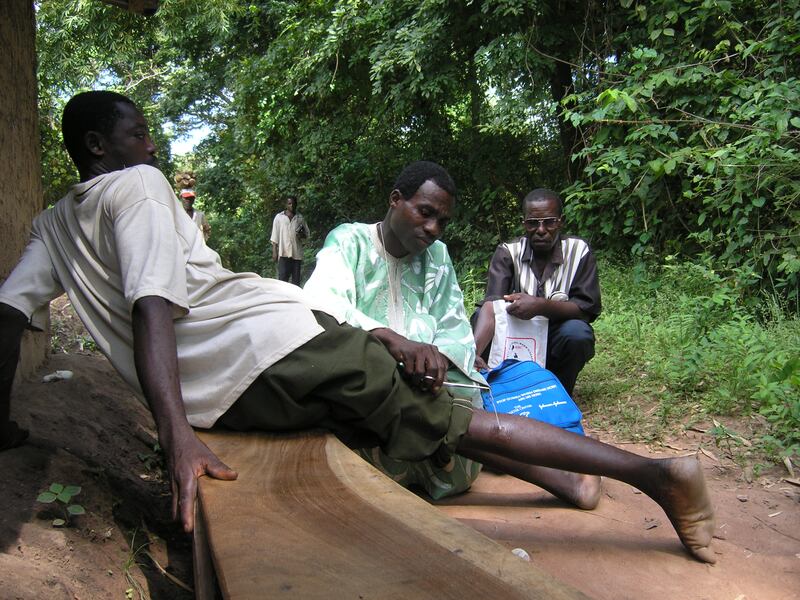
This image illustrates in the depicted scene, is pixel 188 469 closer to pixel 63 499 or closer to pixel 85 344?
pixel 63 499

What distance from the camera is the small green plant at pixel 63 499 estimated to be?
208cm

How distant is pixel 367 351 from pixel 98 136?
1.12 m

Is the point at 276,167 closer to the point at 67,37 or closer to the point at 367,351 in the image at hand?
the point at 67,37

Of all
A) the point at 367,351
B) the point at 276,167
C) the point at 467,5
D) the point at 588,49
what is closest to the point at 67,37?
the point at 276,167

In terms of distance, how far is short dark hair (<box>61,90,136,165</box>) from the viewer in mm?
2150

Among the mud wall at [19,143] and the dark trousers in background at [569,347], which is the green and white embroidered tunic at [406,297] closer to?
the dark trousers in background at [569,347]

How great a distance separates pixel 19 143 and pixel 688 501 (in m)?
3.46

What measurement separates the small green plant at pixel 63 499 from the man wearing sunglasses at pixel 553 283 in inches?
92.6

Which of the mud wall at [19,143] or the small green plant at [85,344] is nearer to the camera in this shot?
the mud wall at [19,143]

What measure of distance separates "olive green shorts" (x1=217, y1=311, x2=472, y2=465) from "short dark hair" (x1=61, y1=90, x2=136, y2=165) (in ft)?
3.03

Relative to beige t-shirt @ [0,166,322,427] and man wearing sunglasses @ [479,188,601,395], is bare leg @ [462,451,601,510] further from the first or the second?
beige t-shirt @ [0,166,322,427]

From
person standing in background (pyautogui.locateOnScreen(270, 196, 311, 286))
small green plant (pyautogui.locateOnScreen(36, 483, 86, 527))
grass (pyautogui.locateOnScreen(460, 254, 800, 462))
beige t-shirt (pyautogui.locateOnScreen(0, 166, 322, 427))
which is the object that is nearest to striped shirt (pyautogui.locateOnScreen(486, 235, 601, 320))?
grass (pyautogui.locateOnScreen(460, 254, 800, 462))

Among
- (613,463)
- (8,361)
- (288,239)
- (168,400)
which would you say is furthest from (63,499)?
(288,239)

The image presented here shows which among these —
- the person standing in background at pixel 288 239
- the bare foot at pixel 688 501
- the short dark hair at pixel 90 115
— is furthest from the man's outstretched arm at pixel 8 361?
the person standing in background at pixel 288 239
